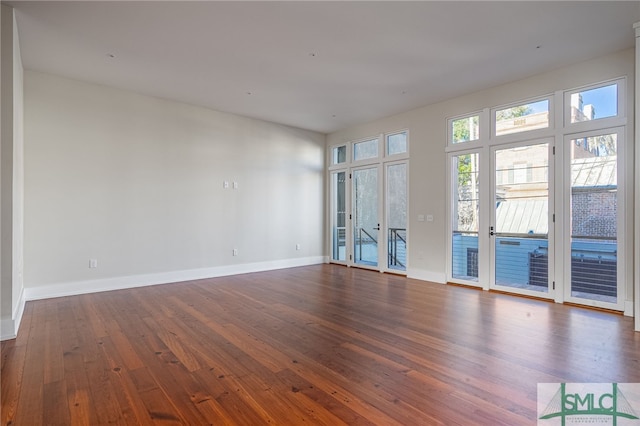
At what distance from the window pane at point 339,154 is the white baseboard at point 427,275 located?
3.01m

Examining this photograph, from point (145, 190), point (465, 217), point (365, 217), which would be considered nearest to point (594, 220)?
point (465, 217)

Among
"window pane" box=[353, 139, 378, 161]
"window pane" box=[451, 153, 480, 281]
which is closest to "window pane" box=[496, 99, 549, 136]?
"window pane" box=[451, 153, 480, 281]

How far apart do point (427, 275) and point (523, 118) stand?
2.97 metres

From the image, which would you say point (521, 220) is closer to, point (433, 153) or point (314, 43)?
point (433, 153)

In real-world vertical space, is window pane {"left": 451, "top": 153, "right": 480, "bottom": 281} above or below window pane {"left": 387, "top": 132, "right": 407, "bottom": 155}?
below

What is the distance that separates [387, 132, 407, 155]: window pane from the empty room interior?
0.31 ft

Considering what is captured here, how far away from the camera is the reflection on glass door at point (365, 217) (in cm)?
698

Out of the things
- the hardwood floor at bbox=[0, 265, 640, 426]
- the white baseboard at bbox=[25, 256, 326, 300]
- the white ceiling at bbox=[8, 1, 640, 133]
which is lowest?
the hardwood floor at bbox=[0, 265, 640, 426]

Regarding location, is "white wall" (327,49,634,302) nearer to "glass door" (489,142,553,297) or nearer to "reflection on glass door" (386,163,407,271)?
"reflection on glass door" (386,163,407,271)

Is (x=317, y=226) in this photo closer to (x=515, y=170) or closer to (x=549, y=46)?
(x=515, y=170)

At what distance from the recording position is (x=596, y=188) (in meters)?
4.20

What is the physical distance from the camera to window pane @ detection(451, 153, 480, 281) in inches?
213

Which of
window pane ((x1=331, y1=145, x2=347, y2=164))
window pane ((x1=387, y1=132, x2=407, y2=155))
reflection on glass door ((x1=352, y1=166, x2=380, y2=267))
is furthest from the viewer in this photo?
window pane ((x1=331, y1=145, x2=347, y2=164))

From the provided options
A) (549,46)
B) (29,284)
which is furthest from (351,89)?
(29,284)
